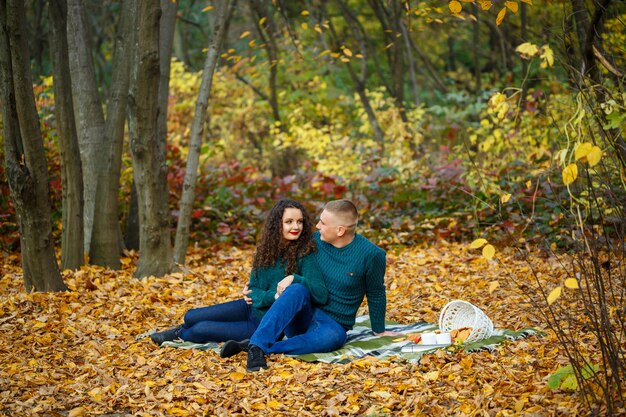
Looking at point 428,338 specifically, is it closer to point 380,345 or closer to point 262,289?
point 380,345

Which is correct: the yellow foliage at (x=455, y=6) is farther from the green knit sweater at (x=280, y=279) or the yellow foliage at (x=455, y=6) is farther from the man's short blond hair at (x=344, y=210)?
the green knit sweater at (x=280, y=279)

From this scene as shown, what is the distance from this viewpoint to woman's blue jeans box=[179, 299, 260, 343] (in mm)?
5211

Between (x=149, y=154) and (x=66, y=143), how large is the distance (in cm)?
83

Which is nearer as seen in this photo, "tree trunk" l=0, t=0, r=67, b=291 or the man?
the man

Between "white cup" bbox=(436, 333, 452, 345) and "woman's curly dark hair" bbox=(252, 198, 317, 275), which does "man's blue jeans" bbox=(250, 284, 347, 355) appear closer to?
"woman's curly dark hair" bbox=(252, 198, 317, 275)

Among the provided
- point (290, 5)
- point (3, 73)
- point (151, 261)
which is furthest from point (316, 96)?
point (3, 73)

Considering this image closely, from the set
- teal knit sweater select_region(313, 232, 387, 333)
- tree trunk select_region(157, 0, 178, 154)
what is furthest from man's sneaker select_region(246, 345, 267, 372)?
tree trunk select_region(157, 0, 178, 154)

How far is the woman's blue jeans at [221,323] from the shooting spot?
521 cm

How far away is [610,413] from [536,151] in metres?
7.93

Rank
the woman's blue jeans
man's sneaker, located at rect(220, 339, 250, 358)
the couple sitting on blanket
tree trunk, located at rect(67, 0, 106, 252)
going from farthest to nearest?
tree trunk, located at rect(67, 0, 106, 252), the woman's blue jeans, the couple sitting on blanket, man's sneaker, located at rect(220, 339, 250, 358)

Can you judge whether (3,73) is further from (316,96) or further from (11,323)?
(316,96)

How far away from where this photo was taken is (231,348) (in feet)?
15.8

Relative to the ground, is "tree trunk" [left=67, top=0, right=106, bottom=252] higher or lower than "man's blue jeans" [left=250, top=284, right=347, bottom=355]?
higher

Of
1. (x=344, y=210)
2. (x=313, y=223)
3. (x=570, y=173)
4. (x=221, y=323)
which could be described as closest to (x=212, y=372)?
(x=221, y=323)
